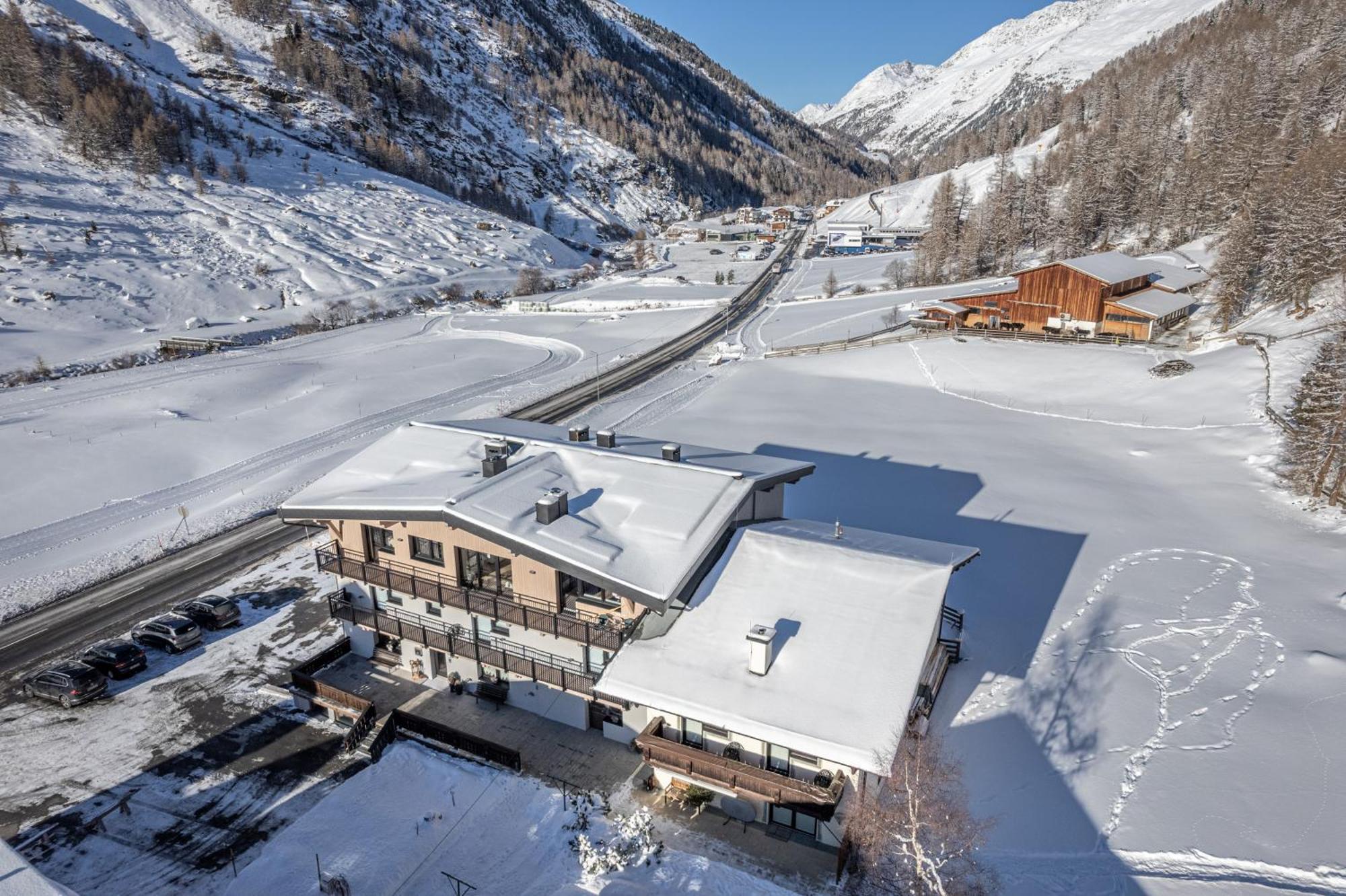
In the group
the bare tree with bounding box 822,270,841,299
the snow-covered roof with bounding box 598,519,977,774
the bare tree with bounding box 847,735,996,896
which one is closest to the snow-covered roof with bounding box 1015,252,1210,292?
the bare tree with bounding box 822,270,841,299

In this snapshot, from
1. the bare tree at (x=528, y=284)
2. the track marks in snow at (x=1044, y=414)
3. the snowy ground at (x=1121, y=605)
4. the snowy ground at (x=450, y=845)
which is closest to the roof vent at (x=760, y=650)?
the snowy ground at (x=450, y=845)

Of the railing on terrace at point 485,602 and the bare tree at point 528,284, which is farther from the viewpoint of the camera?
the bare tree at point 528,284

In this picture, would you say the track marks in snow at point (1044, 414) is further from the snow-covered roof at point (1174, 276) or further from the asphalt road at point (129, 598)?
the asphalt road at point (129, 598)

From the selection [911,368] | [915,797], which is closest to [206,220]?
[911,368]

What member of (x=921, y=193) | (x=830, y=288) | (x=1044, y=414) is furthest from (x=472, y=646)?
(x=921, y=193)

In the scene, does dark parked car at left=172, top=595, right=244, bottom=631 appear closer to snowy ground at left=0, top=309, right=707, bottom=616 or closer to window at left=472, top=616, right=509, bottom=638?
snowy ground at left=0, top=309, right=707, bottom=616
